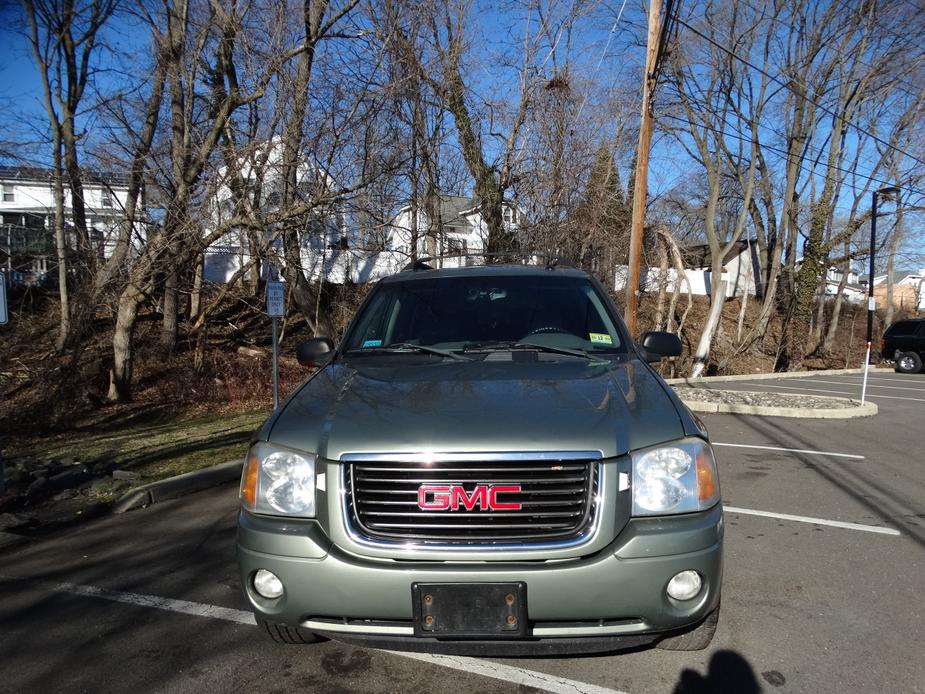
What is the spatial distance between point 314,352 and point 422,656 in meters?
1.93

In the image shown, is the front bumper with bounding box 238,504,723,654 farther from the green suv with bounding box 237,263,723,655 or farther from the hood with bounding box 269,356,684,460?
the hood with bounding box 269,356,684,460

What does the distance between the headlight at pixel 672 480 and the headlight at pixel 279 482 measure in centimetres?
129

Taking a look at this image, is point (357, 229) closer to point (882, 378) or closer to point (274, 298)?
point (274, 298)

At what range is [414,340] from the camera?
4.16 metres

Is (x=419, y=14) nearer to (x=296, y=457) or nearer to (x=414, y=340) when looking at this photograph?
(x=414, y=340)

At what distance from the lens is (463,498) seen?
2559mm

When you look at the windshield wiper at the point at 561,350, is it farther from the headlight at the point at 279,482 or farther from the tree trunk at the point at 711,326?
the tree trunk at the point at 711,326

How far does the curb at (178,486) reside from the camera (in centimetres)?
593

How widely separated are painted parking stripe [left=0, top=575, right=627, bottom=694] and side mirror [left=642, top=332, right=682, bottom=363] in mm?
1927

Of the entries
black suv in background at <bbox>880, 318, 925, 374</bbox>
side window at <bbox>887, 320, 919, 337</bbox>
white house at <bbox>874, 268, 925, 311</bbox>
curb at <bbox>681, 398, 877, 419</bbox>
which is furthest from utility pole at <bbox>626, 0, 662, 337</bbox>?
white house at <bbox>874, 268, 925, 311</bbox>

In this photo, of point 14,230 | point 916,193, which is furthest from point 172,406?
point 916,193

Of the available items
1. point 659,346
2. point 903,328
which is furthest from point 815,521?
point 903,328

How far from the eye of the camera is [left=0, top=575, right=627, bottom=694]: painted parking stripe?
2939 millimetres

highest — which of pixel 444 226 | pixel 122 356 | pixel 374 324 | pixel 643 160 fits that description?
pixel 643 160
